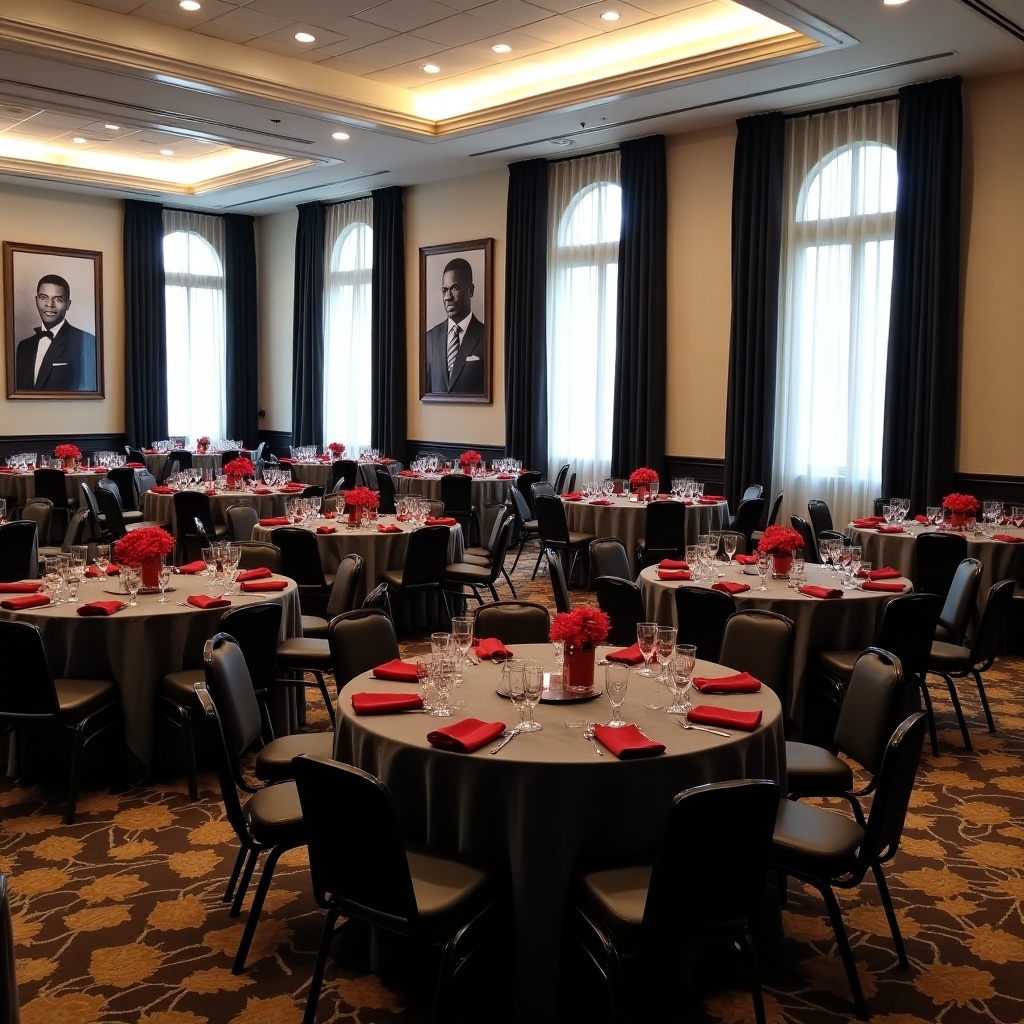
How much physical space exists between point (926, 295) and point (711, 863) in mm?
7668

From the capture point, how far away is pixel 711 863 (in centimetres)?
262

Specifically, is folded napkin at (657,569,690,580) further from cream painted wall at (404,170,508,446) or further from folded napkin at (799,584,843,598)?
cream painted wall at (404,170,508,446)

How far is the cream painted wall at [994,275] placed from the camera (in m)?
8.73

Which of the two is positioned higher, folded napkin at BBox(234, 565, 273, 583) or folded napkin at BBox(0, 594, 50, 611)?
folded napkin at BBox(234, 565, 273, 583)

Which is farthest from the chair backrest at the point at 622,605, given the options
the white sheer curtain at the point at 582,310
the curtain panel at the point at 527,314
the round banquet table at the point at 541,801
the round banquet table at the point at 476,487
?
the curtain panel at the point at 527,314

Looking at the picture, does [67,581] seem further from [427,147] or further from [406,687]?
[427,147]

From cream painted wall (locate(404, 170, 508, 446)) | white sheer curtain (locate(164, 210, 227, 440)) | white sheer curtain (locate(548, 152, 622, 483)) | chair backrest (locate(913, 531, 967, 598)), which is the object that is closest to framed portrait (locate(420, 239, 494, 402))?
cream painted wall (locate(404, 170, 508, 446))

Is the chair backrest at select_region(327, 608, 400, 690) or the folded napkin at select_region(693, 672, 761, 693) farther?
the chair backrest at select_region(327, 608, 400, 690)

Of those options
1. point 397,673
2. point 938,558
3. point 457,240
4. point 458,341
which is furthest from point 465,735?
point 457,240

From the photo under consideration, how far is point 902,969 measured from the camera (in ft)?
11.2

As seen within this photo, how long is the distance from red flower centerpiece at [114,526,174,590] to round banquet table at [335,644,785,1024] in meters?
2.41

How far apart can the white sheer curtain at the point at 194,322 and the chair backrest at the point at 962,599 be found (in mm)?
12672

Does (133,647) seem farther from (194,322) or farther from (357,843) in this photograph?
(194,322)

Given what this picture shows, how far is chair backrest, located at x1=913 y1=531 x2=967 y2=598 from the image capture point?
6.76 metres
